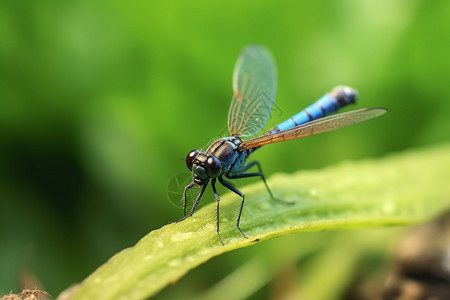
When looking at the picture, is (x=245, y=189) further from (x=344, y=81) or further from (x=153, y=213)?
(x=344, y=81)

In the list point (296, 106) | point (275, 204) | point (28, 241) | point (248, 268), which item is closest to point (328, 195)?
→ point (275, 204)

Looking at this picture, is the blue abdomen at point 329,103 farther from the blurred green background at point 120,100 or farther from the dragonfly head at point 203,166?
the dragonfly head at point 203,166

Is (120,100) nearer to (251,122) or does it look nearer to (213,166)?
(251,122)

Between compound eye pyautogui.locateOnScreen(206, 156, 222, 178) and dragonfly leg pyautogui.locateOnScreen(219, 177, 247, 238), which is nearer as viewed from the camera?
dragonfly leg pyautogui.locateOnScreen(219, 177, 247, 238)

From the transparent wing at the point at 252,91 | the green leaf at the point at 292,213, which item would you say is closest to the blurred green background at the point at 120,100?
the transparent wing at the point at 252,91

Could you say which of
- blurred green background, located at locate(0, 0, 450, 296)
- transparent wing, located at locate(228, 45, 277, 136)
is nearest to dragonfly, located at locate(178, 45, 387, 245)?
transparent wing, located at locate(228, 45, 277, 136)

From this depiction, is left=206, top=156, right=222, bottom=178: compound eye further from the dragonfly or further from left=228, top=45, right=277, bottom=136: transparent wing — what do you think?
left=228, top=45, right=277, bottom=136: transparent wing

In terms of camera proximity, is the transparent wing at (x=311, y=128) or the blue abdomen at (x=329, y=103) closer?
the transparent wing at (x=311, y=128)

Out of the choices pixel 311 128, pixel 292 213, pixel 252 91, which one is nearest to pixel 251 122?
pixel 252 91
